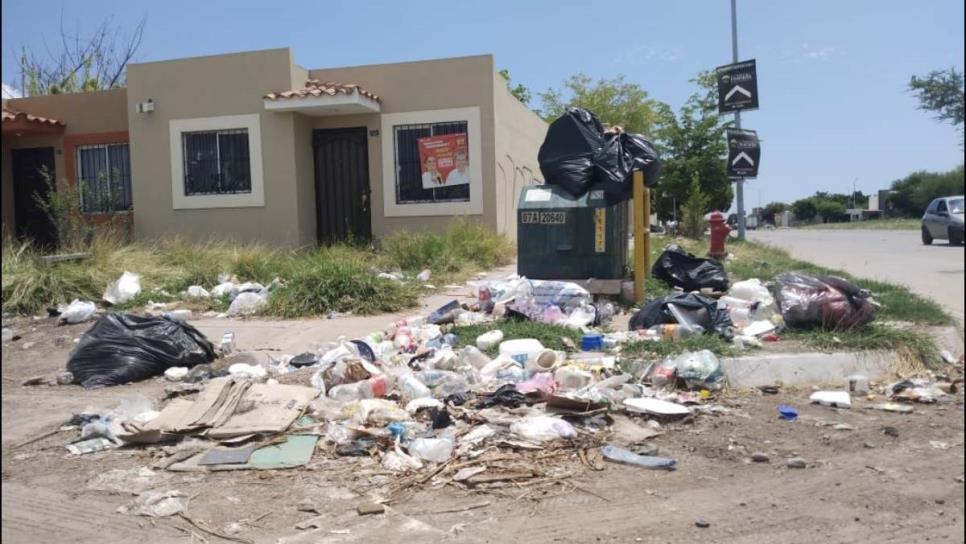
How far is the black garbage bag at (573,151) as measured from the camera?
8.62m

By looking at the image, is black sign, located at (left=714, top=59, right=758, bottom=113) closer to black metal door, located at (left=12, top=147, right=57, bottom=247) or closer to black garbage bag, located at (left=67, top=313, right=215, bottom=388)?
black garbage bag, located at (left=67, top=313, right=215, bottom=388)

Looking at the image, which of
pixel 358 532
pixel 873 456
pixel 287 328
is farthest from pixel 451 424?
pixel 287 328

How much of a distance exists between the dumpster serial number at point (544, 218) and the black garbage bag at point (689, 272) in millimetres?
2017

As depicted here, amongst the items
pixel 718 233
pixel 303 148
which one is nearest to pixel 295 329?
pixel 303 148

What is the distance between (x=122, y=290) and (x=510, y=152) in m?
8.98

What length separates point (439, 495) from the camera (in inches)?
151

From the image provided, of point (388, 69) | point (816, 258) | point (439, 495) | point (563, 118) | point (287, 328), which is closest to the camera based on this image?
point (439, 495)

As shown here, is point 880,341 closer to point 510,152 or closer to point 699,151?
point 510,152

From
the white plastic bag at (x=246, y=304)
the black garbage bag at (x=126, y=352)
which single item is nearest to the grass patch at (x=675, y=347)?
the black garbage bag at (x=126, y=352)

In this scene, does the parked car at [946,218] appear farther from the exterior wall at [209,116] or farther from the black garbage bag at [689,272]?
the exterior wall at [209,116]

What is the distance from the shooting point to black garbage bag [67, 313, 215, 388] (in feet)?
21.1

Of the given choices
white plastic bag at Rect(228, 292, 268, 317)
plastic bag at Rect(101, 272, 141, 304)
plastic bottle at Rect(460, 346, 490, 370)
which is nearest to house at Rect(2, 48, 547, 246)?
plastic bag at Rect(101, 272, 141, 304)

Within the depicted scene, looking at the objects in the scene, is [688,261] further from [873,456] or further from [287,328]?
[873,456]

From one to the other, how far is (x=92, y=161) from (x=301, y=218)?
5703 mm
